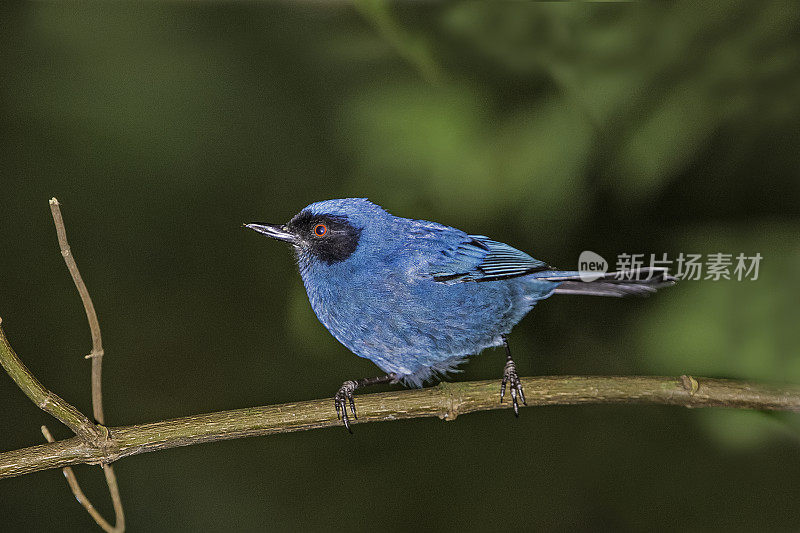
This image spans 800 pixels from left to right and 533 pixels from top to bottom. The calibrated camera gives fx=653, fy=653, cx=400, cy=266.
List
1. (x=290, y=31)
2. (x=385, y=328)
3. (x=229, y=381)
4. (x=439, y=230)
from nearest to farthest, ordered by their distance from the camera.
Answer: (x=385, y=328), (x=439, y=230), (x=229, y=381), (x=290, y=31)

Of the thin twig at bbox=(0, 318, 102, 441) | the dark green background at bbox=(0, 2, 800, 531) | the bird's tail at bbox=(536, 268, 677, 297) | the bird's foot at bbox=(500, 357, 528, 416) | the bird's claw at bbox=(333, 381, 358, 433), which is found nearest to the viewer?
the thin twig at bbox=(0, 318, 102, 441)

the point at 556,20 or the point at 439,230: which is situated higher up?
the point at 556,20

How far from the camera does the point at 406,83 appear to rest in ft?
6.88

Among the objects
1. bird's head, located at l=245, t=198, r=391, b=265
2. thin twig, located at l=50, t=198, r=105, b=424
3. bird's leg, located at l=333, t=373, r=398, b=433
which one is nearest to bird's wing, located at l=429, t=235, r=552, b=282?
bird's head, located at l=245, t=198, r=391, b=265

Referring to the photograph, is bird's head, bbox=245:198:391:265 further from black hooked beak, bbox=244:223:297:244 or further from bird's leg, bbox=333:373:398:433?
bird's leg, bbox=333:373:398:433

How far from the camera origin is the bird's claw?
1.44m

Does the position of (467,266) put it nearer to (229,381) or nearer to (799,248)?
(229,381)

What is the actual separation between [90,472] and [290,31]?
1.49m

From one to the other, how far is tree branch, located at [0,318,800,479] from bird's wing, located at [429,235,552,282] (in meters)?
0.28

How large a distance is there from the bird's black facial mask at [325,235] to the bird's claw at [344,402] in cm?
32

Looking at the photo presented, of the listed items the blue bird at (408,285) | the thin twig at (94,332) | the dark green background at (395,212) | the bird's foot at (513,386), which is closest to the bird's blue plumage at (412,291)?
the blue bird at (408,285)

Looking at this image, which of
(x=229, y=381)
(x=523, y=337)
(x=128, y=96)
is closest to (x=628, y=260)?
(x=523, y=337)

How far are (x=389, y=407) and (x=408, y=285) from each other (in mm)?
328

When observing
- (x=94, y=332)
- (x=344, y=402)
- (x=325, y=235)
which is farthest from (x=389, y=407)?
(x=94, y=332)
